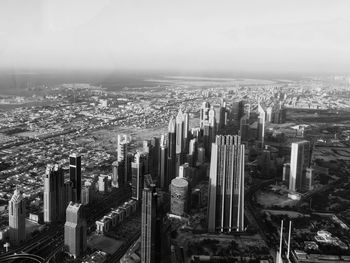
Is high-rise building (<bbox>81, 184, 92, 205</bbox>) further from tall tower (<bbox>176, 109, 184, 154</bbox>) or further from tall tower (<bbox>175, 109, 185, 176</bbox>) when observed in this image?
tall tower (<bbox>176, 109, 184, 154</bbox>)

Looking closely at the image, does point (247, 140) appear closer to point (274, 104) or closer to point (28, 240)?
point (274, 104)

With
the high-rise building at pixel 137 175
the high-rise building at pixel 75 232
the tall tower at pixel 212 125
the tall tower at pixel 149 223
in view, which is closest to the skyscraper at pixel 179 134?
the tall tower at pixel 212 125

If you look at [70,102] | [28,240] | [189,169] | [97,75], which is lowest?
[28,240]

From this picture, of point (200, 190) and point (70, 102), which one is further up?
point (70, 102)

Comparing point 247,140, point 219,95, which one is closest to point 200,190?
point 247,140

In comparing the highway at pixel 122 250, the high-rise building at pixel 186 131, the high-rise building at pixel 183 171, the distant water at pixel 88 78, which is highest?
the distant water at pixel 88 78

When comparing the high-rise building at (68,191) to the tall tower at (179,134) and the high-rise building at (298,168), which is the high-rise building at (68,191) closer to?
the tall tower at (179,134)

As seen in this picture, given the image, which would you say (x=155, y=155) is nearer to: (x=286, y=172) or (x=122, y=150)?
(x=122, y=150)

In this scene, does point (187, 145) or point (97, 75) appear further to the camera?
point (97, 75)
